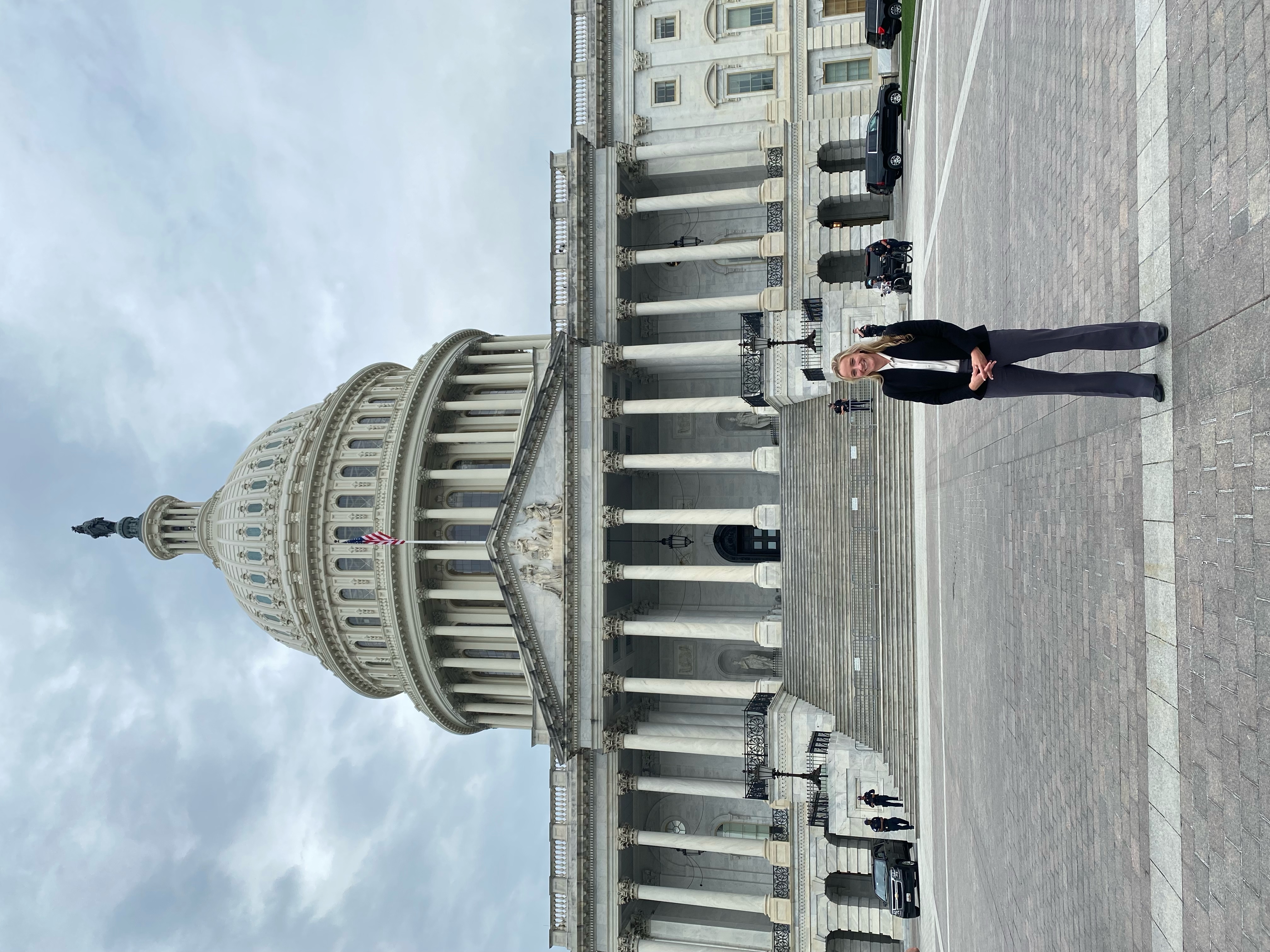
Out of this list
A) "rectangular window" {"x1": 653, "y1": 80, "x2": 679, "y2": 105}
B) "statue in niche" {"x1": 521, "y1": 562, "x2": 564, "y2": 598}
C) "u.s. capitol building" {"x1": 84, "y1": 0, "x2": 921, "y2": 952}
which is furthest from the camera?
"rectangular window" {"x1": 653, "y1": 80, "x2": 679, "y2": 105}

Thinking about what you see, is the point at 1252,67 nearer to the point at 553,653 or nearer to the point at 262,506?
the point at 553,653

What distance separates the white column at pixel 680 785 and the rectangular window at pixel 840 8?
29202 millimetres

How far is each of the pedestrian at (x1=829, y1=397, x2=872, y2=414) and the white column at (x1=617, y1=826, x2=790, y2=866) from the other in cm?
1672

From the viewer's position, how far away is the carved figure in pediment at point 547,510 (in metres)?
31.7

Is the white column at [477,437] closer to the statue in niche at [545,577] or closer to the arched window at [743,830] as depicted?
the statue in niche at [545,577]

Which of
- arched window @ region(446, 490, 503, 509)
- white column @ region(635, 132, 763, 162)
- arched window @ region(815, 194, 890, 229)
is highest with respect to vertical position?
white column @ region(635, 132, 763, 162)

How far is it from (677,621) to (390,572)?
14.5m

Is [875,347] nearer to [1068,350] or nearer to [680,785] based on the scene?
[1068,350]

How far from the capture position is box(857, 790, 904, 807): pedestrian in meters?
25.5

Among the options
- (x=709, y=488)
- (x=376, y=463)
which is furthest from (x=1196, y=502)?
(x=376, y=463)

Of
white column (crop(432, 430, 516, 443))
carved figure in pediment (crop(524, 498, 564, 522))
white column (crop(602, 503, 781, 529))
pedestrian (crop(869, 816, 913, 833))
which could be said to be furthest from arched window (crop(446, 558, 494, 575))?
pedestrian (crop(869, 816, 913, 833))

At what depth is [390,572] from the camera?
1518 inches

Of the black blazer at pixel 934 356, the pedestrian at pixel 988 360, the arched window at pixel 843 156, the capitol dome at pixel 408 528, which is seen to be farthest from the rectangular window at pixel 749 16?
the black blazer at pixel 934 356

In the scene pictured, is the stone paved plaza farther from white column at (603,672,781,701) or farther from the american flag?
the american flag
